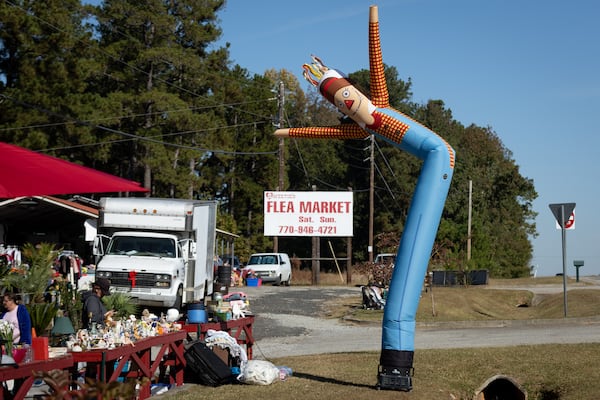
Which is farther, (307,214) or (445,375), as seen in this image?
(307,214)

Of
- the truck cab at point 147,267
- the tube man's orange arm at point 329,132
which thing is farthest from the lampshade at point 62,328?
the truck cab at point 147,267

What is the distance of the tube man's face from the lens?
12445mm

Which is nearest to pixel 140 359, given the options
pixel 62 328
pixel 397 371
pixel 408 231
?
pixel 62 328

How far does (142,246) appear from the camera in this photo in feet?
79.3

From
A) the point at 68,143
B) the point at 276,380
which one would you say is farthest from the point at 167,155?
the point at 276,380

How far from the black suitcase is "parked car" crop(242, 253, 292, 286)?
30.1 meters

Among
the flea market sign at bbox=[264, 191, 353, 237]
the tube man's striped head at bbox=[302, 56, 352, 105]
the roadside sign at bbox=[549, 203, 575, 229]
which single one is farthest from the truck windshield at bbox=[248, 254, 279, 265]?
the tube man's striped head at bbox=[302, 56, 352, 105]

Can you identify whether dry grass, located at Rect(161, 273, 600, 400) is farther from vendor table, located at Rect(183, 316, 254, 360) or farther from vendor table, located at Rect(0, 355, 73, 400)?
vendor table, located at Rect(0, 355, 73, 400)

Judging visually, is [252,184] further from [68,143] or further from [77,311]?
[77,311]

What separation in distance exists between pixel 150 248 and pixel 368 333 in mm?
6606

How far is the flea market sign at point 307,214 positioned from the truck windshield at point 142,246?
21.1m

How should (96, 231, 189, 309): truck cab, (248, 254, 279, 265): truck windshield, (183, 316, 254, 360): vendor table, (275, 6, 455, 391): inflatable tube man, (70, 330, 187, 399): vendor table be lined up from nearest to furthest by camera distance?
(70, 330, 187, 399): vendor table < (275, 6, 455, 391): inflatable tube man < (183, 316, 254, 360): vendor table < (96, 231, 189, 309): truck cab < (248, 254, 279, 265): truck windshield

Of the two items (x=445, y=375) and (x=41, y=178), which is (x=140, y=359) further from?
(x=445, y=375)

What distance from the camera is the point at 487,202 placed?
77.8m
